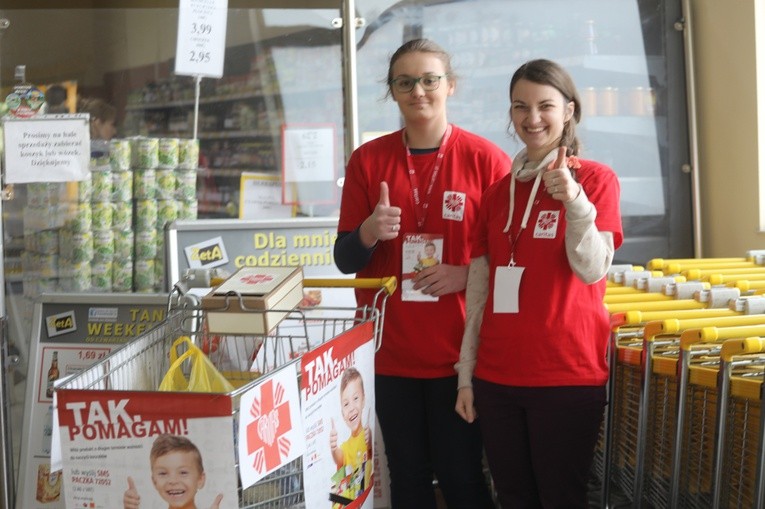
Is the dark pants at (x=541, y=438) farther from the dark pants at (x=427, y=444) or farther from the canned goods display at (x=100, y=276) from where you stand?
the canned goods display at (x=100, y=276)

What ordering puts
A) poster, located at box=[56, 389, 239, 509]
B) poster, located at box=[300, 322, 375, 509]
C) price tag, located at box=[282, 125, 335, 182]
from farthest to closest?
1. price tag, located at box=[282, 125, 335, 182]
2. poster, located at box=[300, 322, 375, 509]
3. poster, located at box=[56, 389, 239, 509]

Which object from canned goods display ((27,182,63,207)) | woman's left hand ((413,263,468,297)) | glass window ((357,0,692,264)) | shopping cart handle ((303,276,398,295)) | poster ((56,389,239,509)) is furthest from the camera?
glass window ((357,0,692,264))

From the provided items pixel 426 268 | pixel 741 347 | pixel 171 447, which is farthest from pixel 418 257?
pixel 171 447

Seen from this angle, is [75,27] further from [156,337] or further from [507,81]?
[156,337]

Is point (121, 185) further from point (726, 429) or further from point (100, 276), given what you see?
point (726, 429)

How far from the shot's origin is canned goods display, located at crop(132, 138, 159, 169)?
14.0 ft

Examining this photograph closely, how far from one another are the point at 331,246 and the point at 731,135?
6.47 ft

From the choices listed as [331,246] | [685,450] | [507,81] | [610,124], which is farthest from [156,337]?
[610,124]

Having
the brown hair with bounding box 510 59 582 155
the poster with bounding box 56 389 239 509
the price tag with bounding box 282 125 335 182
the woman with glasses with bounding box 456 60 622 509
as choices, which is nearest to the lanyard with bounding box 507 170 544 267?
the woman with glasses with bounding box 456 60 622 509

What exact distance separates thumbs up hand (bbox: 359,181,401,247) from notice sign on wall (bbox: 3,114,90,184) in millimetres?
1832

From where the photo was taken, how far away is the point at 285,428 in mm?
2166

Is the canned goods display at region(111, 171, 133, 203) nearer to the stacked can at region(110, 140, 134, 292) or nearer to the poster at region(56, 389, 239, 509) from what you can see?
the stacked can at region(110, 140, 134, 292)

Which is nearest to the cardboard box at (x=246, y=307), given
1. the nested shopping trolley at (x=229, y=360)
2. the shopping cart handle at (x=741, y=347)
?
the nested shopping trolley at (x=229, y=360)

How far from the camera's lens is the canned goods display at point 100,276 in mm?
4285
